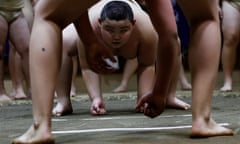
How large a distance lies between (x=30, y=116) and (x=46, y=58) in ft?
3.71

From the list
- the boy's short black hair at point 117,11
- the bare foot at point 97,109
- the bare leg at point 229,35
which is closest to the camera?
the boy's short black hair at point 117,11

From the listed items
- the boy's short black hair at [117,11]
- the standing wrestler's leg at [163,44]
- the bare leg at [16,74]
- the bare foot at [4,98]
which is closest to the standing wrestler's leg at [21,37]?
the bare foot at [4,98]

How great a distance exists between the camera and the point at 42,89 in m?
1.57

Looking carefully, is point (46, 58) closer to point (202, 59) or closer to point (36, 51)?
point (36, 51)

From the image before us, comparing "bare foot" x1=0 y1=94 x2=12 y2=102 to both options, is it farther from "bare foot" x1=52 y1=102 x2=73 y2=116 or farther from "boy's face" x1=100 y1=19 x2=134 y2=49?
"boy's face" x1=100 y1=19 x2=134 y2=49

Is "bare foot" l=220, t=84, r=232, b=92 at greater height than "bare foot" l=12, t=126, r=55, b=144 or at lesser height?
greater

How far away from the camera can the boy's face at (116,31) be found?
2453 mm

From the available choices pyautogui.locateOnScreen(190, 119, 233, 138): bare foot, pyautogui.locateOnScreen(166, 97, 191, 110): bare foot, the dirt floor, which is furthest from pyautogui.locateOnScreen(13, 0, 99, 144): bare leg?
pyautogui.locateOnScreen(166, 97, 191, 110): bare foot

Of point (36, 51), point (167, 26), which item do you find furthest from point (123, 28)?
point (36, 51)

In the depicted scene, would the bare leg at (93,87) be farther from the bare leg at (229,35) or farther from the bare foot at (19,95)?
the bare leg at (229,35)

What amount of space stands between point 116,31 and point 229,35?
203 cm

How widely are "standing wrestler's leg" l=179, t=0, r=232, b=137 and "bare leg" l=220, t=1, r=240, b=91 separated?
99.9 inches

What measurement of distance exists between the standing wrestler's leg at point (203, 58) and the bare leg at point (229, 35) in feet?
8.32

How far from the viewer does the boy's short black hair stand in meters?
2.43
